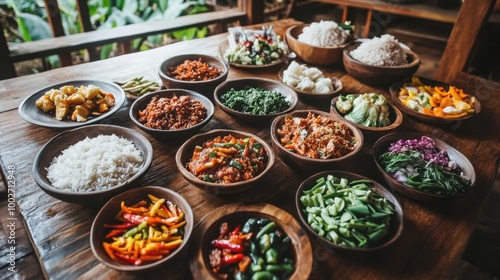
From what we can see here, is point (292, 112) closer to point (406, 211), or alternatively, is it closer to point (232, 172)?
point (232, 172)

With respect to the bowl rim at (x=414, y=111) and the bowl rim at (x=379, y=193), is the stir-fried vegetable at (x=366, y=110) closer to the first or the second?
the bowl rim at (x=414, y=111)

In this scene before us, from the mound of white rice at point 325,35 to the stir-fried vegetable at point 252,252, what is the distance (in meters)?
2.31

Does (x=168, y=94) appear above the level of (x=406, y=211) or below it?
above

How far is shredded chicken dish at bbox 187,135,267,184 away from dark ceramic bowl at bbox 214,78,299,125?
333 mm

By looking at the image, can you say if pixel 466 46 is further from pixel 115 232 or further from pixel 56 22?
pixel 56 22

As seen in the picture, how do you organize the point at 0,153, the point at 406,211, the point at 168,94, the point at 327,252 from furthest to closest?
the point at 168,94
the point at 0,153
the point at 406,211
the point at 327,252

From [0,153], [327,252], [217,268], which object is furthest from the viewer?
[0,153]

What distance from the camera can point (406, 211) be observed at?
5.70 ft

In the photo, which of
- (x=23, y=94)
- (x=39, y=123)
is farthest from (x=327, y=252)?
(x=23, y=94)

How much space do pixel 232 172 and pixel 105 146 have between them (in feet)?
2.48

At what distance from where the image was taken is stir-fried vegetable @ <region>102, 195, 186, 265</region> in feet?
4.30

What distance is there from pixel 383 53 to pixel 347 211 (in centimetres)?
191

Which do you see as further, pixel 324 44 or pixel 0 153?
pixel 324 44

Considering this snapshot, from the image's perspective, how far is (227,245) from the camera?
138cm
